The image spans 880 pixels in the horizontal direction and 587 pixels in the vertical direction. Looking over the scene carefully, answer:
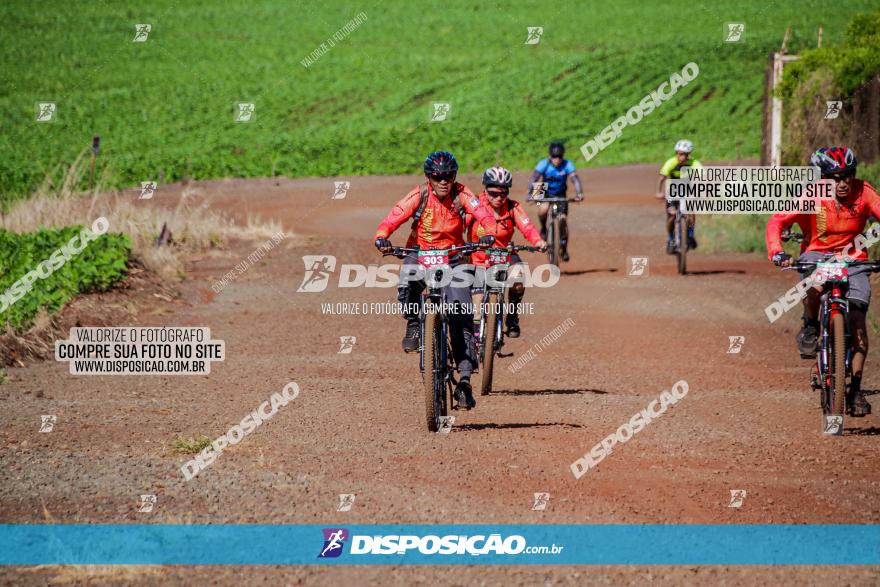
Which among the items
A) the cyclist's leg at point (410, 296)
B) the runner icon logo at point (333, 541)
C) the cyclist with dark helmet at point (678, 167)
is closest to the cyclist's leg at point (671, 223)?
the cyclist with dark helmet at point (678, 167)

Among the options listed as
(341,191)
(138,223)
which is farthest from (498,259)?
(341,191)

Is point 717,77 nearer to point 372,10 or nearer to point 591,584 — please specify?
point 372,10

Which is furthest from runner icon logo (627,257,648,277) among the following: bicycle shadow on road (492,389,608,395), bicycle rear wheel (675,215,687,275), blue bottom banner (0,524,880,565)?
blue bottom banner (0,524,880,565)

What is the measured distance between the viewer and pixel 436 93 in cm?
6656

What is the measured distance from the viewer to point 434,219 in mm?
9875

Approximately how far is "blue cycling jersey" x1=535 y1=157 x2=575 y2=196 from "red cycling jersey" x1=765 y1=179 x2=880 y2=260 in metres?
9.04

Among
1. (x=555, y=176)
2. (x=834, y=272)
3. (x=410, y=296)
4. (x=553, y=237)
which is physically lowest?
(x=410, y=296)

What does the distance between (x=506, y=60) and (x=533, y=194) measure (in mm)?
59262

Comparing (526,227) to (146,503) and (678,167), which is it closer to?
(146,503)

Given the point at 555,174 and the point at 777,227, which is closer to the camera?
the point at 777,227

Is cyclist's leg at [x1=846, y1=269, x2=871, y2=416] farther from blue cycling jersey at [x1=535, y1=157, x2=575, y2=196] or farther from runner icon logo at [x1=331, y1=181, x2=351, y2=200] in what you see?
runner icon logo at [x1=331, y1=181, x2=351, y2=200]

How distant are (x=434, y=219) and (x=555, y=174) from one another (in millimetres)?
9441

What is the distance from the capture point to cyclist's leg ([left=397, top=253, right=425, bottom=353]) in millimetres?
9695

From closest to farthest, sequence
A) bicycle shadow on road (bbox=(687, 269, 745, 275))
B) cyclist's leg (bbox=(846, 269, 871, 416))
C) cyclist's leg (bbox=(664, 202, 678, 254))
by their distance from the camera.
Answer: cyclist's leg (bbox=(846, 269, 871, 416))
cyclist's leg (bbox=(664, 202, 678, 254))
bicycle shadow on road (bbox=(687, 269, 745, 275))
